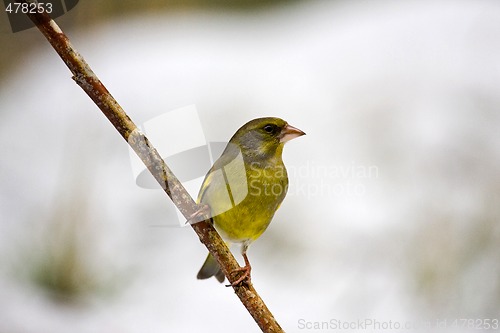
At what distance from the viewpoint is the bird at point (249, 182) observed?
890 mm

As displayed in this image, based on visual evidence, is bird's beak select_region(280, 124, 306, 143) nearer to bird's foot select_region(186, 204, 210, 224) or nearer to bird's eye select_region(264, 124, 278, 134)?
bird's eye select_region(264, 124, 278, 134)

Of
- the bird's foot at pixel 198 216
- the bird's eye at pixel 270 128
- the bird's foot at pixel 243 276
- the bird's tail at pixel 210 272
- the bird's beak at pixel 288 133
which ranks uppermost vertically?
the bird's eye at pixel 270 128

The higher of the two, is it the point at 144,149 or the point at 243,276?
the point at 144,149

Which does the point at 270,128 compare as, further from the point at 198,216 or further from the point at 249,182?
the point at 198,216

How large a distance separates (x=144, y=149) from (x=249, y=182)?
27cm

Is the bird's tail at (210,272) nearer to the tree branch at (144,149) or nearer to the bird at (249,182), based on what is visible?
the bird at (249,182)

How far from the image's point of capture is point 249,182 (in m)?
0.90

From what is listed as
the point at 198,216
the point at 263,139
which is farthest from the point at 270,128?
the point at 198,216

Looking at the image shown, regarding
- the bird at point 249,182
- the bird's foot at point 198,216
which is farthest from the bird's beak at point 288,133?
the bird's foot at point 198,216

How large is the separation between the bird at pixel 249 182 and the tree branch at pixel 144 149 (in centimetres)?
13

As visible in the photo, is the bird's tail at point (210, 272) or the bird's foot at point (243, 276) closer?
the bird's foot at point (243, 276)

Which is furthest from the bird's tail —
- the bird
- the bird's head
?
the bird's head

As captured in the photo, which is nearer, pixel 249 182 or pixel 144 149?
pixel 144 149

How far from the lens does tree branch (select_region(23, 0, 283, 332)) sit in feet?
1.97
